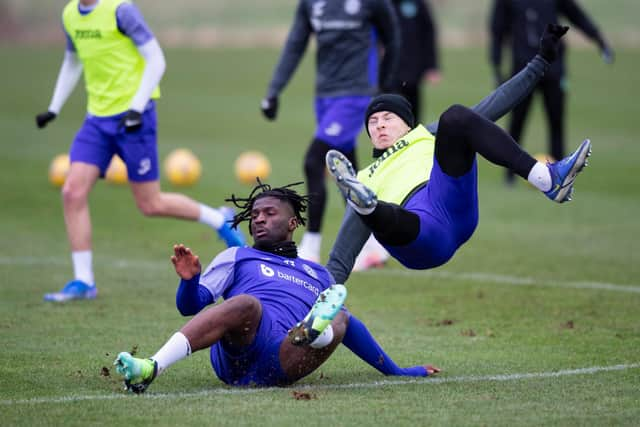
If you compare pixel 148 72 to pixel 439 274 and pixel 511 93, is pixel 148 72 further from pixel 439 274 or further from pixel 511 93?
pixel 511 93

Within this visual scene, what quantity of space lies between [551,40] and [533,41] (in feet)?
32.0

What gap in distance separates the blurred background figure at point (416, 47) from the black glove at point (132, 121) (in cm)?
851

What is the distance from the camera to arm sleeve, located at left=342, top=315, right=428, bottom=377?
711 cm

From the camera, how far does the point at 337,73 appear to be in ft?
39.4

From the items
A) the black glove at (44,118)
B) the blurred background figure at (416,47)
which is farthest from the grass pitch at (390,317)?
the blurred background figure at (416,47)

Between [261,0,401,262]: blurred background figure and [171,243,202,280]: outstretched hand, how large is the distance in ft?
17.4

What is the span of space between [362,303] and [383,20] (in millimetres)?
3357

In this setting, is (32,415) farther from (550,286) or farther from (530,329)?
(550,286)

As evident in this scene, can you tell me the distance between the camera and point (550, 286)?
10984mm

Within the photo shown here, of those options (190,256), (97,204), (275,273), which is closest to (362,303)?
(275,273)

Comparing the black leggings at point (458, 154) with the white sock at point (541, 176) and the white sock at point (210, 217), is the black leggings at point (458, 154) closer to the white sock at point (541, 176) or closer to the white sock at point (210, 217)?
A: the white sock at point (541, 176)

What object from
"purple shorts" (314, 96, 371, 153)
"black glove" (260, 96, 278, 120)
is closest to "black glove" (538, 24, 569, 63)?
"purple shorts" (314, 96, 371, 153)

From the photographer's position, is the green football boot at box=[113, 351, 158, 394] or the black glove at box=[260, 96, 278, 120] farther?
the black glove at box=[260, 96, 278, 120]

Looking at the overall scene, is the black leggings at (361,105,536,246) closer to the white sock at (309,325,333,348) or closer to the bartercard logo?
the bartercard logo
